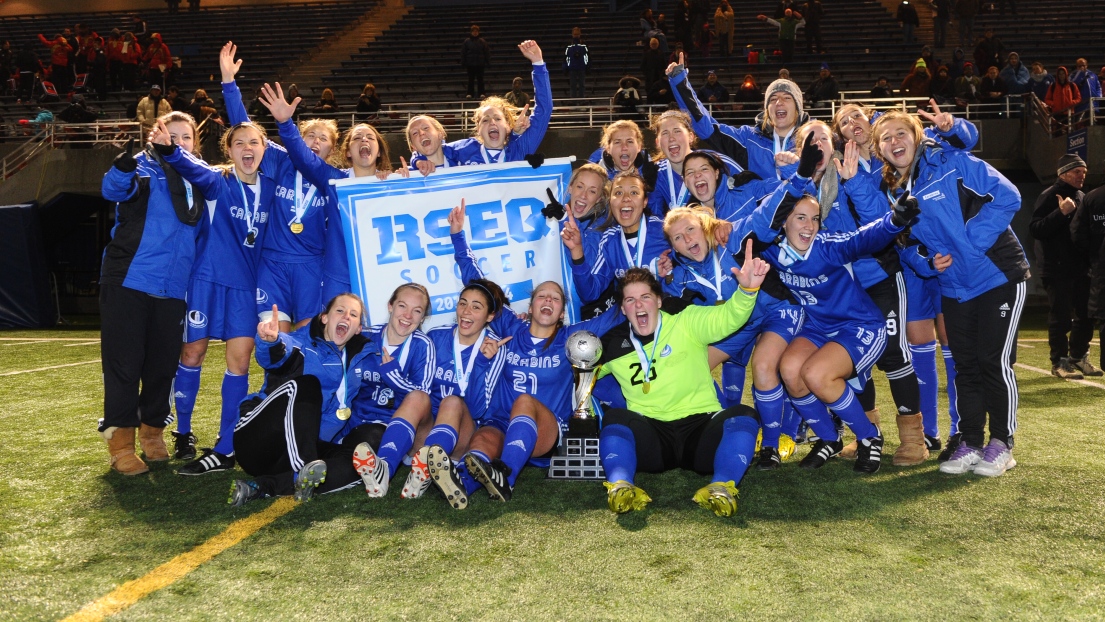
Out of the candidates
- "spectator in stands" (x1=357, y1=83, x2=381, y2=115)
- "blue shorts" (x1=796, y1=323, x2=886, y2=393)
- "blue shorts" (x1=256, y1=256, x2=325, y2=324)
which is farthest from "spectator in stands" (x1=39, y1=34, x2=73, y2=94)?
"blue shorts" (x1=796, y1=323, x2=886, y2=393)

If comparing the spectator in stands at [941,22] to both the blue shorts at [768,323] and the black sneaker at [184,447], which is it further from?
the black sneaker at [184,447]

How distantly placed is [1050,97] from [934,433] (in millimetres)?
11860

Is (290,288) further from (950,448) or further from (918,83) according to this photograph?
(918,83)

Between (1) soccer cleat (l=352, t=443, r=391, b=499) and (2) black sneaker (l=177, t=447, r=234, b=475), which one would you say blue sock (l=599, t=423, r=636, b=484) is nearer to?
(1) soccer cleat (l=352, t=443, r=391, b=499)

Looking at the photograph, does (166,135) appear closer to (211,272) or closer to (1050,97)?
(211,272)

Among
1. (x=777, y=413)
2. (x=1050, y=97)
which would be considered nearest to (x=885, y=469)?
(x=777, y=413)

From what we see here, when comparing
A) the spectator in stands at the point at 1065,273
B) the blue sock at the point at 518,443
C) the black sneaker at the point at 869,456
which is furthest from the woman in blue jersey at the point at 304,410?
the spectator in stands at the point at 1065,273

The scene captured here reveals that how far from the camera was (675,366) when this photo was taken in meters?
4.38

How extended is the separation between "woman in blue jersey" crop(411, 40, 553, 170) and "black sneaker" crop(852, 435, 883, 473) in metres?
2.73

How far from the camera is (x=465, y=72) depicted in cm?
1984

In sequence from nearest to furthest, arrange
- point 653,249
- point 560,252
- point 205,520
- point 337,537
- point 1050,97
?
point 337,537, point 205,520, point 653,249, point 560,252, point 1050,97

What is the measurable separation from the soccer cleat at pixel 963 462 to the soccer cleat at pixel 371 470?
2.74 metres

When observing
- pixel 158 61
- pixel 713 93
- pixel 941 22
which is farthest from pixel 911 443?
pixel 158 61

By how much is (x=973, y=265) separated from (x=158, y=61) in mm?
19446
